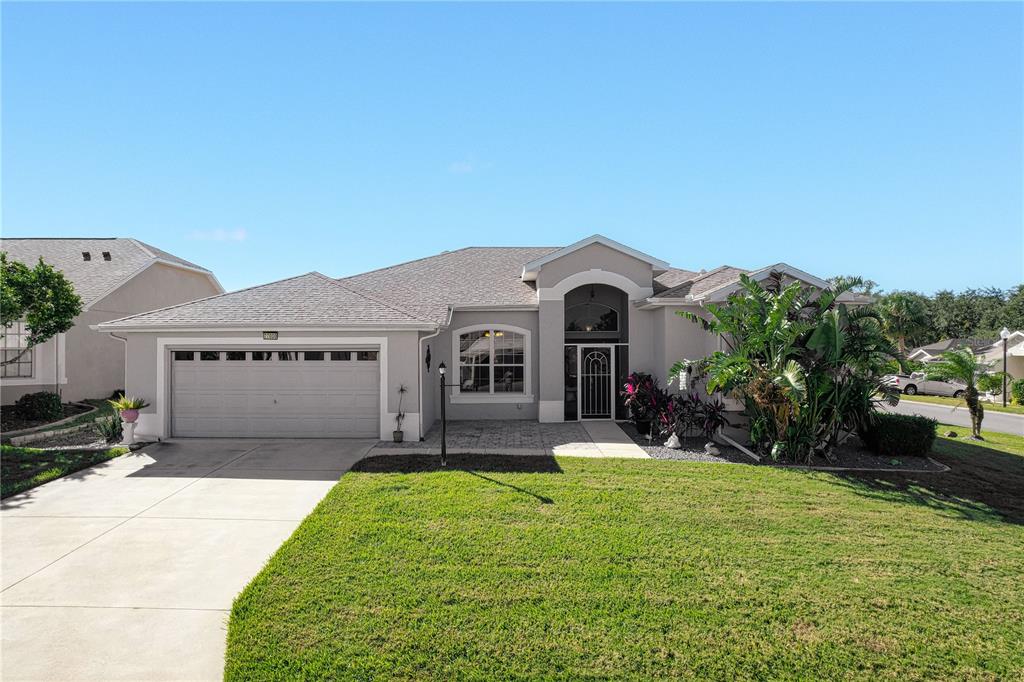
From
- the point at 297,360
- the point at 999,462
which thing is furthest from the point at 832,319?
the point at 297,360

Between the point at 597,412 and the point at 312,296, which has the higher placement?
the point at 312,296

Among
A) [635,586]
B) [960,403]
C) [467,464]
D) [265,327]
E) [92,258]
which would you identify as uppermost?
[92,258]

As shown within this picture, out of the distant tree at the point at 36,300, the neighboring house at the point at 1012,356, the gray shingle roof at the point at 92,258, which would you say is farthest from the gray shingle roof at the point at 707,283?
the neighboring house at the point at 1012,356

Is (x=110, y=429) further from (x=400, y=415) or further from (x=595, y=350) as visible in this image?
(x=595, y=350)

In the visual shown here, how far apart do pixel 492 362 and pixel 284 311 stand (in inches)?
239

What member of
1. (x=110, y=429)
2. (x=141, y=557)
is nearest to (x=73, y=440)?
(x=110, y=429)

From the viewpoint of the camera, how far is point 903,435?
10.7m

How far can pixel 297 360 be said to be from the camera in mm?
11734

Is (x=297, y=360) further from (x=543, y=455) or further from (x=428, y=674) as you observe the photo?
(x=428, y=674)

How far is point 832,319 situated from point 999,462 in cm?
573

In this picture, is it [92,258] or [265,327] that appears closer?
[265,327]

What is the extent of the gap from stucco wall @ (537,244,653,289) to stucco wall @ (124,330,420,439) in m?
4.83

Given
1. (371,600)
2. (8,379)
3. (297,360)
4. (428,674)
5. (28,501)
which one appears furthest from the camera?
(8,379)

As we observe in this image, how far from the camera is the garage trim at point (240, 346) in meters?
11.5
